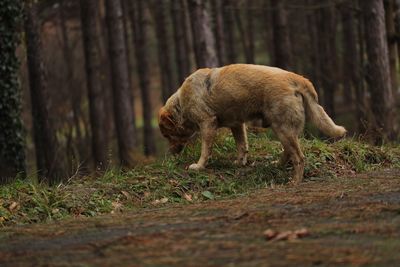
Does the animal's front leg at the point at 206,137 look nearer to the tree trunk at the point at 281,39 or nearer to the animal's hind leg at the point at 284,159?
the animal's hind leg at the point at 284,159

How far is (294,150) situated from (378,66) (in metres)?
6.25

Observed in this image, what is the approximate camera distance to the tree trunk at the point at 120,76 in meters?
18.4

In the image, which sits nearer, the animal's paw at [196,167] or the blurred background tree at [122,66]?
the animal's paw at [196,167]

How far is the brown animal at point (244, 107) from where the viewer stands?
842 centimetres

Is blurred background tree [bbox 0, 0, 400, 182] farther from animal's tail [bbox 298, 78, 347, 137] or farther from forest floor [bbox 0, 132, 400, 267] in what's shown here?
animal's tail [bbox 298, 78, 347, 137]

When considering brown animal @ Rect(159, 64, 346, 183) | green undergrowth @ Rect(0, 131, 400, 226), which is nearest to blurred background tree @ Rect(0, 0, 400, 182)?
green undergrowth @ Rect(0, 131, 400, 226)

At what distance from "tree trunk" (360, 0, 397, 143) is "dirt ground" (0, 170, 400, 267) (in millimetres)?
7045

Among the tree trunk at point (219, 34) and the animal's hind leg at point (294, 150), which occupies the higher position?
the tree trunk at point (219, 34)

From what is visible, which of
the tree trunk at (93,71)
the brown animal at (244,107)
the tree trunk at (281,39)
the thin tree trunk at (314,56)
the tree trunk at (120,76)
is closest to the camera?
the brown animal at (244,107)

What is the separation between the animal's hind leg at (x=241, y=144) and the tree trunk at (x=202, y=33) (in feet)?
18.1

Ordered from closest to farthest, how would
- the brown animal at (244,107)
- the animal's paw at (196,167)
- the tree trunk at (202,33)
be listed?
the brown animal at (244,107)
the animal's paw at (196,167)
the tree trunk at (202,33)

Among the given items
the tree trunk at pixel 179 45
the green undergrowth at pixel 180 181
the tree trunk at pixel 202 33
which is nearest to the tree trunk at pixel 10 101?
the tree trunk at pixel 202 33

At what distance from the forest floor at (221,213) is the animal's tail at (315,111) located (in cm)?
61

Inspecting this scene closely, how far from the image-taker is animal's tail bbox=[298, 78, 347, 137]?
849 centimetres
